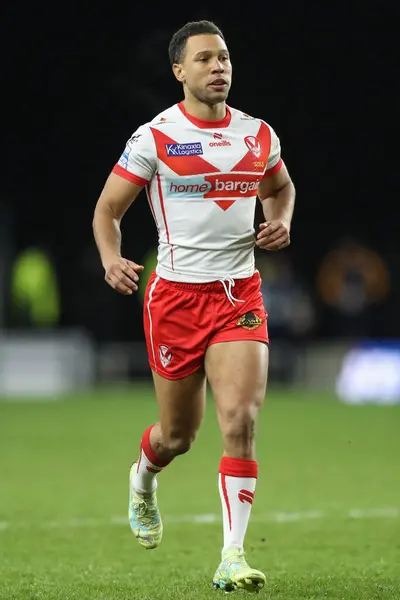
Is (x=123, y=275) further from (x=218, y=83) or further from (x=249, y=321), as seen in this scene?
(x=218, y=83)

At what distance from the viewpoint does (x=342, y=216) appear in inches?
883

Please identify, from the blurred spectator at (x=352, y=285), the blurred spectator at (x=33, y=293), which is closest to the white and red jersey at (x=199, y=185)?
the blurred spectator at (x=33, y=293)

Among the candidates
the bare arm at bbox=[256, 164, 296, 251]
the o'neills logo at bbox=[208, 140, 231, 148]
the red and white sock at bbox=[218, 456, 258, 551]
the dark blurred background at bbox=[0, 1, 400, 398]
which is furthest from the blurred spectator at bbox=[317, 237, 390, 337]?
the red and white sock at bbox=[218, 456, 258, 551]

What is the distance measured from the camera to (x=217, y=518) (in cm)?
786

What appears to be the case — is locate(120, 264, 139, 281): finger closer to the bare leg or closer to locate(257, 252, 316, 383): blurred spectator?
the bare leg

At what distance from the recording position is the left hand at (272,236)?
5.59 meters

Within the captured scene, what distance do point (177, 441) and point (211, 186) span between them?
1189 millimetres

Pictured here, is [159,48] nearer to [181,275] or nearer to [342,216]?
[342,216]

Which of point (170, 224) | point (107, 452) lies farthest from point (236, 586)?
point (107, 452)

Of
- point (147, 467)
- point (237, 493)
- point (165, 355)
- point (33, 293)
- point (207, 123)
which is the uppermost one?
point (207, 123)

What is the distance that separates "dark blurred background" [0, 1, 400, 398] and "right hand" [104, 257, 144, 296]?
381 inches

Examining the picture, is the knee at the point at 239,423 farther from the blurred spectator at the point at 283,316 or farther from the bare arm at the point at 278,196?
the blurred spectator at the point at 283,316

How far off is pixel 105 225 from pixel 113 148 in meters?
12.4

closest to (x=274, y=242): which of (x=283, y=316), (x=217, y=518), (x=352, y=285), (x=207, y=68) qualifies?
(x=207, y=68)
